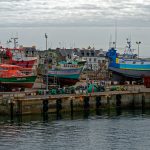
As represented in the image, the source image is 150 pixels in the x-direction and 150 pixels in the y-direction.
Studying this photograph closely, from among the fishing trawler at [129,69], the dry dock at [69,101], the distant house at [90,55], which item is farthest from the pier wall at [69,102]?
the distant house at [90,55]

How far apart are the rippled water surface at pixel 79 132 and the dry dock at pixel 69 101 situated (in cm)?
127

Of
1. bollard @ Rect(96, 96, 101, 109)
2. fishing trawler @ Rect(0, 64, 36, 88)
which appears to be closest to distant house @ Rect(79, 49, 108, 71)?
fishing trawler @ Rect(0, 64, 36, 88)

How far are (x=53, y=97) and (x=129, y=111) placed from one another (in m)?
9.19

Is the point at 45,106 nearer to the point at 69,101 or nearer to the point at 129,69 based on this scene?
the point at 69,101

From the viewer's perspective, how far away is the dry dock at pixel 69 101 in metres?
54.1

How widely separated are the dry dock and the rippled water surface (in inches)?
49.9

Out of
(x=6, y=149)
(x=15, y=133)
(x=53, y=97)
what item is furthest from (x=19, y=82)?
(x=6, y=149)

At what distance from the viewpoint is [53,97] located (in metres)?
56.5

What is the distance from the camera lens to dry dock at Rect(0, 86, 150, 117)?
2128 inches

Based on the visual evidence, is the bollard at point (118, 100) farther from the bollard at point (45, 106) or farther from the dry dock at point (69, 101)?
the bollard at point (45, 106)

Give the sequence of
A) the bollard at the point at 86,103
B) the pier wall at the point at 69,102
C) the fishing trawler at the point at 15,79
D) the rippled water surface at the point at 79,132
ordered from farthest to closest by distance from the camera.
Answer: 1. the fishing trawler at the point at 15,79
2. the bollard at the point at 86,103
3. the pier wall at the point at 69,102
4. the rippled water surface at the point at 79,132

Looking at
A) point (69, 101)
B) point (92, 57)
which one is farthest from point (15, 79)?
point (92, 57)

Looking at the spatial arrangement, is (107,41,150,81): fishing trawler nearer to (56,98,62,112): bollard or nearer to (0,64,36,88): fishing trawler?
(0,64,36,88): fishing trawler

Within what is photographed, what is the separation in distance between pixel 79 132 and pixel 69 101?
37.5 ft
